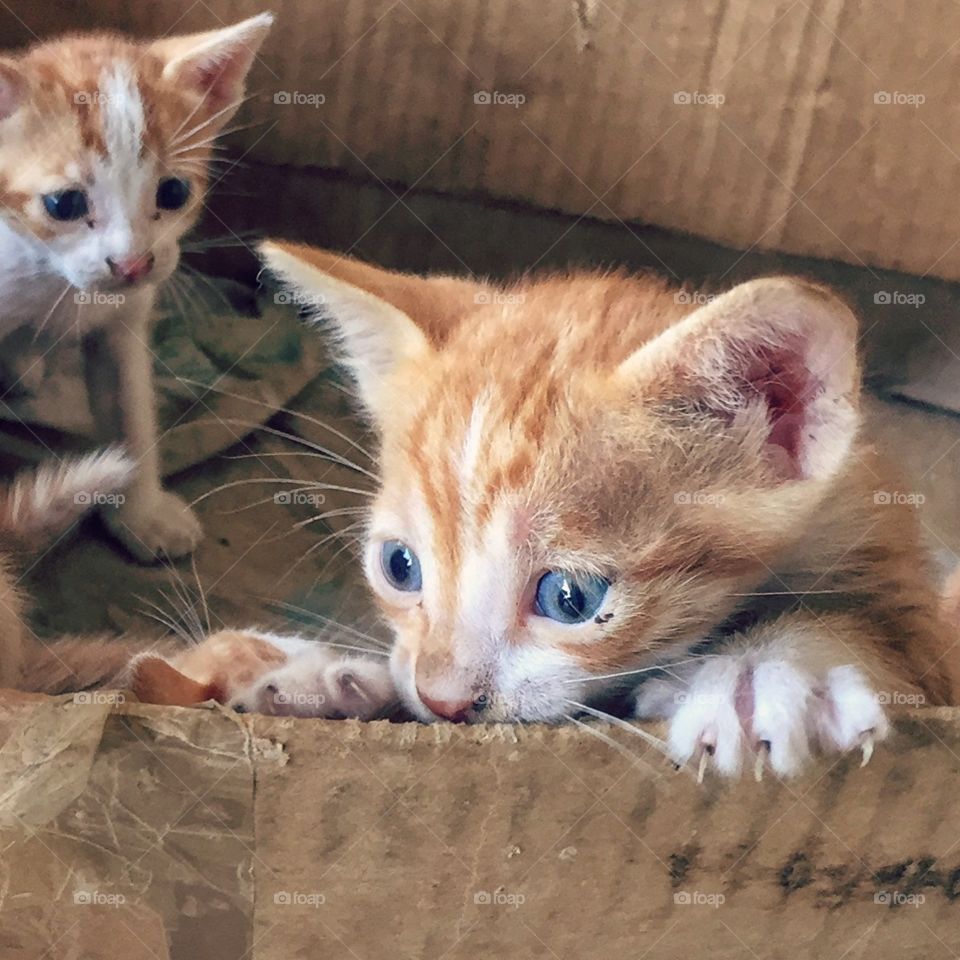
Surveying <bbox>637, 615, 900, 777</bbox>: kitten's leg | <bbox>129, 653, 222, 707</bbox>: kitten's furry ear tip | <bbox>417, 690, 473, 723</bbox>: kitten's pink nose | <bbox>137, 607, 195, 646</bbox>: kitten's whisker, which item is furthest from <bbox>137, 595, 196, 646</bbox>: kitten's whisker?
<bbox>637, 615, 900, 777</bbox>: kitten's leg

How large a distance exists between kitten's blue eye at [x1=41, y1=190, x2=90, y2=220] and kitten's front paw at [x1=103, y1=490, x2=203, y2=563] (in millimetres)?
306

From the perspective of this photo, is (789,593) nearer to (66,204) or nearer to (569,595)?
(569,595)

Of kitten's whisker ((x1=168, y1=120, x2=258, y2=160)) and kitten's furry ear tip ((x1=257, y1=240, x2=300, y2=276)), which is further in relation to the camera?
kitten's whisker ((x1=168, y1=120, x2=258, y2=160))

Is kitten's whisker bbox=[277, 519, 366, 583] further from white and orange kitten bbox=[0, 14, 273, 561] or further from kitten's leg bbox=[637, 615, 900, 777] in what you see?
kitten's leg bbox=[637, 615, 900, 777]

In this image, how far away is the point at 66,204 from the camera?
3.14ft

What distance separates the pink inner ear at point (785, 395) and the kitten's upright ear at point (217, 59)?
2.21ft

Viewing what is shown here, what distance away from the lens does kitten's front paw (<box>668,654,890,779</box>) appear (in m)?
0.62

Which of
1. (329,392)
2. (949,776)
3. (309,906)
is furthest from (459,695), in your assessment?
(329,392)

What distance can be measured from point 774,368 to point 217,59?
0.71m

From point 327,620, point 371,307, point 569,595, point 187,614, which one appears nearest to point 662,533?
point 569,595

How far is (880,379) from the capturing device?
1.33m

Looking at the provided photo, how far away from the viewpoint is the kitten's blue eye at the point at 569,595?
26.7 inches

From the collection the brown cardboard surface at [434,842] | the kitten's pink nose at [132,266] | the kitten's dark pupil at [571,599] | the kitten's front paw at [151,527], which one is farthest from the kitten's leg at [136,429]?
the kitten's dark pupil at [571,599]

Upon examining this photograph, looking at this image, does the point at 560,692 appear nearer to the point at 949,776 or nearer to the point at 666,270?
the point at 949,776
